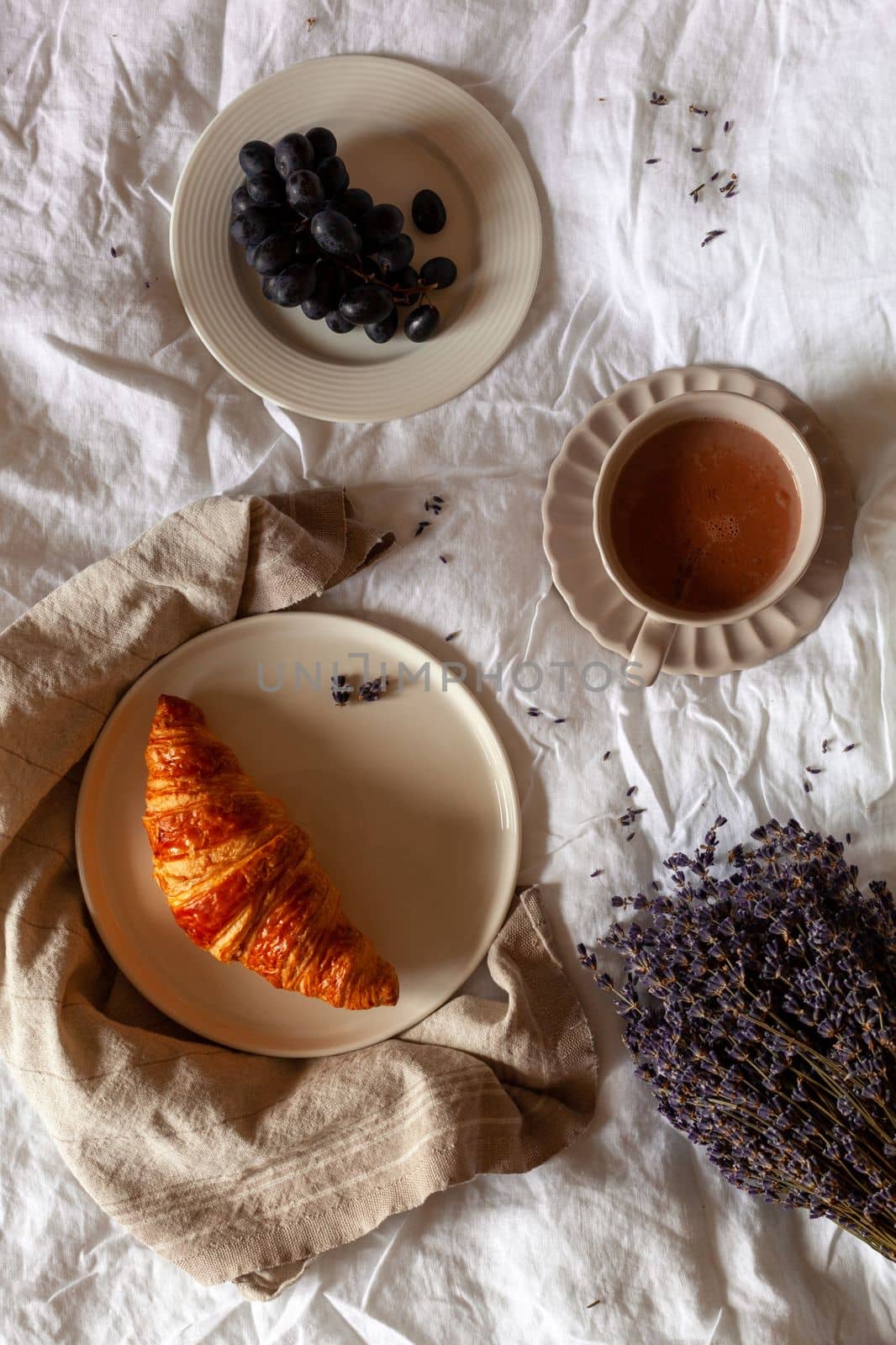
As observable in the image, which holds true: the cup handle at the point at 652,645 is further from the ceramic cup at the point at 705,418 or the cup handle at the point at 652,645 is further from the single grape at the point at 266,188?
the single grape at the point at 266,188

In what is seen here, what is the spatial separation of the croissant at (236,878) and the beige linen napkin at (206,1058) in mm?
142

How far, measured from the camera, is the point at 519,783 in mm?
1421

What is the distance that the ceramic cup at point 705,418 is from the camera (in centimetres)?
124

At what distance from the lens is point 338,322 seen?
134 centimetres

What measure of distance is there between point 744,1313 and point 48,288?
1.78 m

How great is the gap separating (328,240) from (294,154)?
12 centimetres

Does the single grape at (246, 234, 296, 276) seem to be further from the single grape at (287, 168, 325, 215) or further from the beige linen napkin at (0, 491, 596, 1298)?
the beige linen napkin at (0, 491, 596, 1298)

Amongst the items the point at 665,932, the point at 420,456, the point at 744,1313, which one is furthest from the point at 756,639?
the point at 744,1313

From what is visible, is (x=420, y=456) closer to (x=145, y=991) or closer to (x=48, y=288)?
(x=48, y=288)

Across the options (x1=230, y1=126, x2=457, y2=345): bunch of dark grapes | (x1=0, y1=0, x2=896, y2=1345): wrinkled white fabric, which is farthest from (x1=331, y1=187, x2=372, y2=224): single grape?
(x1=0, y1=0, x2=896, y2=1345): wrinkled white fabric

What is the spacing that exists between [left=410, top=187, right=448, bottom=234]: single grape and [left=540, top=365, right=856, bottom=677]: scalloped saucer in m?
0.35

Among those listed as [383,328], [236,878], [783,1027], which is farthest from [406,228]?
[783,1027]

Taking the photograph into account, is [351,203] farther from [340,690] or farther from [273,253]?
[340,690]

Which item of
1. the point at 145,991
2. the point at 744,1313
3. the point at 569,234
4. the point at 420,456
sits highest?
the point at 569,234
